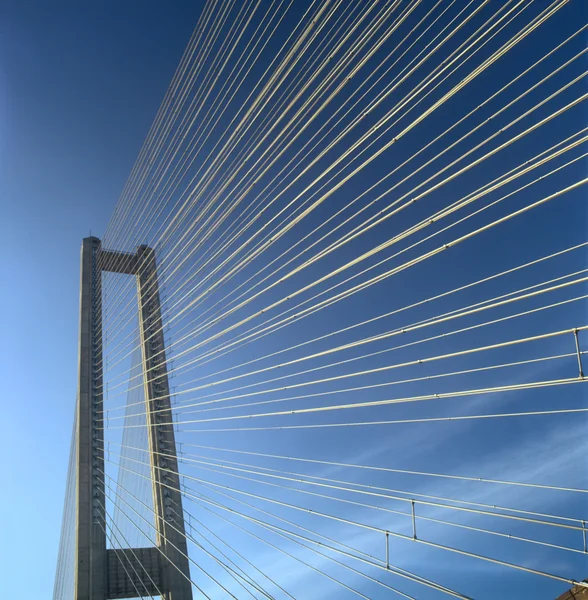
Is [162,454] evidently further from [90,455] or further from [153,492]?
[90,455]

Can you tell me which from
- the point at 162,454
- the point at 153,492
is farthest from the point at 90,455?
the point at 162,454

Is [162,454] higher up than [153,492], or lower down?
higher up

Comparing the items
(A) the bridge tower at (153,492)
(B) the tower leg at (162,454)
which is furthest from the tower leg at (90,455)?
(B) the tower leg at (162,454)

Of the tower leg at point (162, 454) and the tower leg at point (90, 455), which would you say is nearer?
the tower leg at point (90, 455)

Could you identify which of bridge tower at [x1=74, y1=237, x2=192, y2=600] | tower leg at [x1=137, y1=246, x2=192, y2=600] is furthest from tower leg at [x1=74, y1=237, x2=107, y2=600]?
tower leg at [x1=137, y1=246, x2=192, y2=600]

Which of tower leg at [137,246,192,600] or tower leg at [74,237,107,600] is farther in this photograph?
tower leg at [137,246,192,600]

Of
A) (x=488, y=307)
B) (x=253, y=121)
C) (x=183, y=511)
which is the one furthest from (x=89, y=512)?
(x=488, y=307)

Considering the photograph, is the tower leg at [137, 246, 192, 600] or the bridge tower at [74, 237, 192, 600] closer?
the bridge tower at [74, 237, 192, 600]

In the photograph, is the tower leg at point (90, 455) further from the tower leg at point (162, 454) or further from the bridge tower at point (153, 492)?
the tower leg at point (162, 454)

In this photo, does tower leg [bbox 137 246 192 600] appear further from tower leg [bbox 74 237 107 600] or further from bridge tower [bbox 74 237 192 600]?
tower leg [bbox 74 237 107 600]
